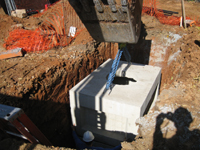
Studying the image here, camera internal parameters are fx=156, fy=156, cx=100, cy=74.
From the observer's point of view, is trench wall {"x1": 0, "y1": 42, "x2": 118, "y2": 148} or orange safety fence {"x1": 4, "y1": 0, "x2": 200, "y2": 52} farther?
orange safety fence {"x1": 4, "y1": 0, "x2": 200, "y2": 52}

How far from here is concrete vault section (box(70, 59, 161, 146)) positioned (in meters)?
4.56

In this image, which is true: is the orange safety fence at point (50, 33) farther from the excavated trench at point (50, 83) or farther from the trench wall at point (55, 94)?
the trench wall at point (55, 94)

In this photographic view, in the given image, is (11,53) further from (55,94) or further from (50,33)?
(55,94)

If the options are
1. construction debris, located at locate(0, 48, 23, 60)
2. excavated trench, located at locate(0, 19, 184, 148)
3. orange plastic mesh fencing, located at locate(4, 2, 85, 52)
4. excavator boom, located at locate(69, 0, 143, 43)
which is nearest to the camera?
excavator boom, located at locate(69, 0, 143, 43)

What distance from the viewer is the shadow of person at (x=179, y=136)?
307 centimetres

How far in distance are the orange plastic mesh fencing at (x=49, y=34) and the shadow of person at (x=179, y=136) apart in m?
5.06

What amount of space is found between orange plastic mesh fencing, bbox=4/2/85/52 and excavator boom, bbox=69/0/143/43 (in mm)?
3120

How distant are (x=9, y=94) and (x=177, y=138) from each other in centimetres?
425

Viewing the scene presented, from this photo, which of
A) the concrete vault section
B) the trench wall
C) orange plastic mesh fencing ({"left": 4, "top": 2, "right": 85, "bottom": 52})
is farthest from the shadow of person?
orange plastic mesh fencing ({"left": 4, "top": 2, "right": 85, "bottom": 52})

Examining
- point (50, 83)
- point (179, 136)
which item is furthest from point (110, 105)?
point (50, 83)

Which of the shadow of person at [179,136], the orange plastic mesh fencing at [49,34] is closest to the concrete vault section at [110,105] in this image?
the shadow of person at [179,136]

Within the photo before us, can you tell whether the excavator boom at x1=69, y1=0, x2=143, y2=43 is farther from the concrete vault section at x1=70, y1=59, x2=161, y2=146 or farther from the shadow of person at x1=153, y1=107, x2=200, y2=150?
the shadow of person at x1=153, y1=107, x2=200, y2=150

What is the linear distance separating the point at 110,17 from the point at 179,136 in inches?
118

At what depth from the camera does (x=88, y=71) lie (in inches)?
265
